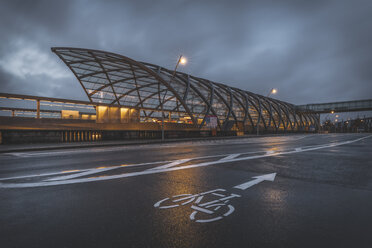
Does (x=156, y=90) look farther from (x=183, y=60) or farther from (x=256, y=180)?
(x=256, y=180)

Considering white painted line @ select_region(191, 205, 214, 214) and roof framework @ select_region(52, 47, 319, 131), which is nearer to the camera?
white painted line @ select_region(191, 205, 214, 214)

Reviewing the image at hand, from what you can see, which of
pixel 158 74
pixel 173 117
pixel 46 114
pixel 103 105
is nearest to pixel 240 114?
pixel 173 117

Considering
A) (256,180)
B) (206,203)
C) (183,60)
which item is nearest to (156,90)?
(183,60)

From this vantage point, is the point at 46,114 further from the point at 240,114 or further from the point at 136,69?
the point at 240,114

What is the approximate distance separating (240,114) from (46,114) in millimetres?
44410

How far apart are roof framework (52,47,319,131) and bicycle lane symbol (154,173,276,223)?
103 ft

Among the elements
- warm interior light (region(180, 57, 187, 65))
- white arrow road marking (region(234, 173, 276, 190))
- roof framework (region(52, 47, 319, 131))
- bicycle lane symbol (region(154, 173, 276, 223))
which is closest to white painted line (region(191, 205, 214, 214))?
bicycle lane symbol (region(154, 173, 276, 223))

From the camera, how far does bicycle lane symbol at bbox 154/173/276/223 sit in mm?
3077

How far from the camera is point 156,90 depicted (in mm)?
53375

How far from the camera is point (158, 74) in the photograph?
40344mm

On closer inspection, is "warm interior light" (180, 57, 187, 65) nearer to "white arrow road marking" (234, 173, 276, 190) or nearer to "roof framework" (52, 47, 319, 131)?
"roof framework" (52, 47, 319, 131)

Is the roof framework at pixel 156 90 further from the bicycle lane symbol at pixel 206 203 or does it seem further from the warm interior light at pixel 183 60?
the bicycle lane symbol at pixel 206 203

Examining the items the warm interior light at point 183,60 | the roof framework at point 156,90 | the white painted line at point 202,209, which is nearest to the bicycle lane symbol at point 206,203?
the white painted line at point 202,209

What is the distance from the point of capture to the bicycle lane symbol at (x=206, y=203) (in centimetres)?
308
